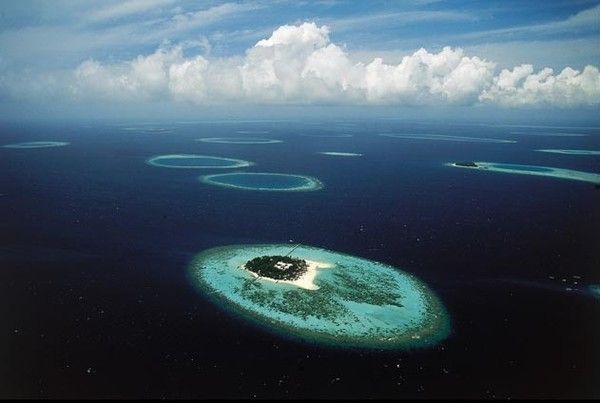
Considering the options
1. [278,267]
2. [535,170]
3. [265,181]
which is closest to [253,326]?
[278,267]

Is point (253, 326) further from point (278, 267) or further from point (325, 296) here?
point (278, 267)

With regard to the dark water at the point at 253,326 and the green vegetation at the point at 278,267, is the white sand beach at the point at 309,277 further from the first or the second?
the dark water at the point at 253,326

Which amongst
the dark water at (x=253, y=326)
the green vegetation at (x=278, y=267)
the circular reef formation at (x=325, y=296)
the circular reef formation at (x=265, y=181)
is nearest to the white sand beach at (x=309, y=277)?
the circular reef formation at (x=325, y=296)

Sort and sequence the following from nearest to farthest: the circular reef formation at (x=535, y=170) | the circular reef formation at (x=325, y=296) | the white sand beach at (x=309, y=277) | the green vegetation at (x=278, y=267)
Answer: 1. the circular reef formation at (x=325, y=296)
2. the white sand beach at (x=309, y=277)
3. the green vegetation at (x=278, y=267)
4. the circular reef formation at (x=535, y=170)

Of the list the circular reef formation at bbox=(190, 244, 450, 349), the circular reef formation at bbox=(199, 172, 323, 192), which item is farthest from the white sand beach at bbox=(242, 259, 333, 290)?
the circular reef formation at bbox=(199, 172, 323, 192)

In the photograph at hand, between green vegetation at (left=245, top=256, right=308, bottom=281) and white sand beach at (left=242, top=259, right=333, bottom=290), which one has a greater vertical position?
green vegetation at (left=245, top=256, right=308, bottom=281)

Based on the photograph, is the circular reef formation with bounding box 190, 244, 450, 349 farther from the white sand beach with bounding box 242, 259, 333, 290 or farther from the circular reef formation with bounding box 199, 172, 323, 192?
the circular reef formation with bounding box 199, 172, 323, 192
